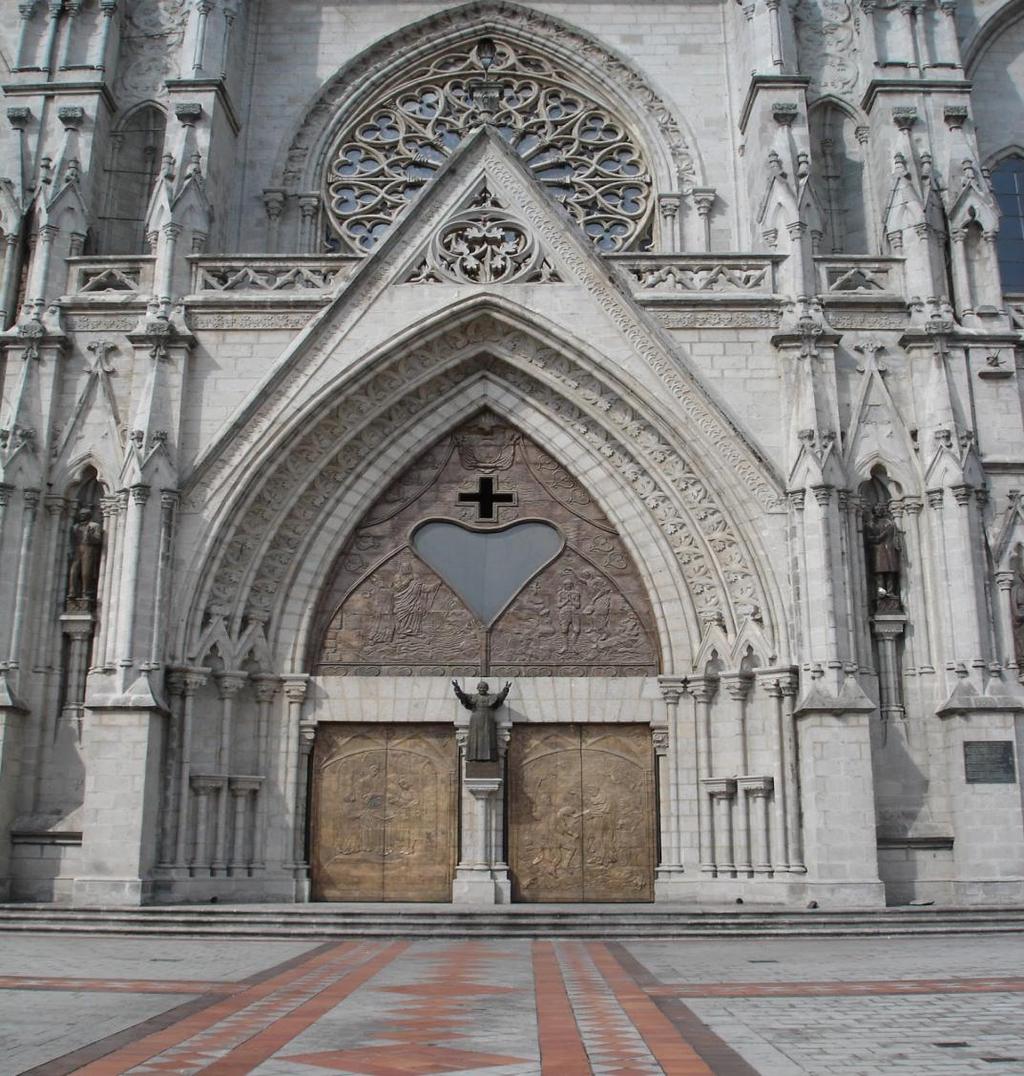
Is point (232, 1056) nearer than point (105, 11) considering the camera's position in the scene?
Yes

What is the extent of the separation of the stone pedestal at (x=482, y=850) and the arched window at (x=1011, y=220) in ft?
38.1

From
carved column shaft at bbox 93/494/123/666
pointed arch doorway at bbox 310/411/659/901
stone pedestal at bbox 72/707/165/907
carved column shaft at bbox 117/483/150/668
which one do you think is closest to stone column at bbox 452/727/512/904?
pointed arch doorway at bbox 310/411/659/901

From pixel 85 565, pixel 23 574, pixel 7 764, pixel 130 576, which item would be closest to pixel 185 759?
pixel 7 764

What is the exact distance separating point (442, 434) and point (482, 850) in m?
6.11

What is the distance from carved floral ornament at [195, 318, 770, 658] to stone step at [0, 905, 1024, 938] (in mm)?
4125

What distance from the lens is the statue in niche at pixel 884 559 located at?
17172mm

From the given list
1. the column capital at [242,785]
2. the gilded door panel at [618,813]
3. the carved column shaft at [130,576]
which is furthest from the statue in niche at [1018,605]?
the carved column shaft at [130,576]

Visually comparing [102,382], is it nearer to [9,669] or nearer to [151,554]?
[151,554]

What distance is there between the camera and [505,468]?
19.1 metres

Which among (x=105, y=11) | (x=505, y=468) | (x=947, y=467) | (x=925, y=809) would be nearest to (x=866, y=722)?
(x=925, y=809)

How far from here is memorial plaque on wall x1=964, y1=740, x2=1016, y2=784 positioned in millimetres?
16031

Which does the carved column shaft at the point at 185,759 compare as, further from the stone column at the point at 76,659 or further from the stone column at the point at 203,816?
the stone column at the point at 76,659

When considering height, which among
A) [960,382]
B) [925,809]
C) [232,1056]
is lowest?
[232,1056]

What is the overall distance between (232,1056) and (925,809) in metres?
12.1
